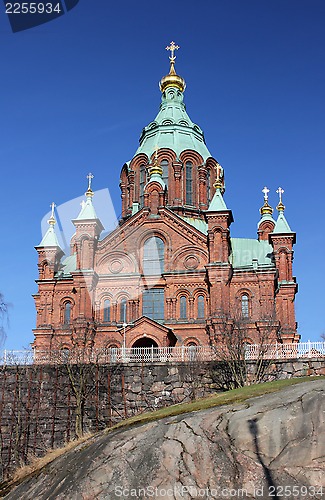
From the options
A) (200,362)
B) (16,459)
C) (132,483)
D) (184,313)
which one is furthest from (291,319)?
(132,483)

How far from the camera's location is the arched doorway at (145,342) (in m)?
42.3

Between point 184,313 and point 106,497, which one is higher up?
point 184,313

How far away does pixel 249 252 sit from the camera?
4875cm

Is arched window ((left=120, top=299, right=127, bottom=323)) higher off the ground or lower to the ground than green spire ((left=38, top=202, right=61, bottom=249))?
lower

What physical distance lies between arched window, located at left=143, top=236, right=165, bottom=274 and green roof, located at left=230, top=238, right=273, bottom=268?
481cm

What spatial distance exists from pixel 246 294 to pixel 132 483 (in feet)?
88.2

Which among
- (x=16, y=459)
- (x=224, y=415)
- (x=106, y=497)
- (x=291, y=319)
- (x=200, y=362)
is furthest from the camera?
(x=291, y=319)

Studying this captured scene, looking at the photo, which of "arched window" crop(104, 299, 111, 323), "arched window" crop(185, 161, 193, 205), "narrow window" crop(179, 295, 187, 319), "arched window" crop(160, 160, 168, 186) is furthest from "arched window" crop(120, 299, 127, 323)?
"arched window" crop(160, 160, 168, 186)

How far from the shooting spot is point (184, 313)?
4497 centimetres

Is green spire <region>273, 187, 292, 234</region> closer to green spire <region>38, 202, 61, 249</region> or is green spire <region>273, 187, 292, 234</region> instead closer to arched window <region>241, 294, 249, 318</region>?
arched window <region>241, 294, 249, 318</region>

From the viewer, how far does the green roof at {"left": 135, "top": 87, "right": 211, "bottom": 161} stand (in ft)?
184

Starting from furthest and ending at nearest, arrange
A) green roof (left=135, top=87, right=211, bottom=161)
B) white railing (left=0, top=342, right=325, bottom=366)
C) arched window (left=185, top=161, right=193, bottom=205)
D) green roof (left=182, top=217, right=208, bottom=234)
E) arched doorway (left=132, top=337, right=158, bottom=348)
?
green roof (left=135, top=87, right=211, bottom=161), arched window (left=185, top=161, right=193, bottom=205), green roof (left=182, top=217, right=208, bottom=234), arched doorway (left=132, top=337, right=158, bottom=348), white railing (left=0, top=342, right=325, bottom=366)

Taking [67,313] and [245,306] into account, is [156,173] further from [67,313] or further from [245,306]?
[245,306]

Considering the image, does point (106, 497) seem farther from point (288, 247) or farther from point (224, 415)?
point (288, 247)
